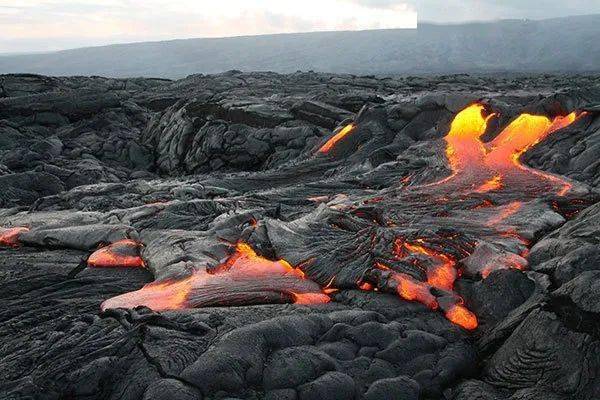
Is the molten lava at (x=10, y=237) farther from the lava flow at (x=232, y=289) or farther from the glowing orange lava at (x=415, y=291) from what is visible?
the glowing orange lava at (x=415, y=291)

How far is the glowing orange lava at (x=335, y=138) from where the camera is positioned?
1421cm

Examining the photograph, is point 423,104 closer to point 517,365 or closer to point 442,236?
point 442,236

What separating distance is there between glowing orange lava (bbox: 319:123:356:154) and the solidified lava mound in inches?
1.9

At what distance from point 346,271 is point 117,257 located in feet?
10.9

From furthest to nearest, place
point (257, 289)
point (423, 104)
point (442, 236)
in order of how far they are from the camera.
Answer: point (423, 104) → point (442, 236) → point (257, 289)

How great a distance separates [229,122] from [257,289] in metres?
12.5

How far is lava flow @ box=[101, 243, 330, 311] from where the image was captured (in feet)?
19.0

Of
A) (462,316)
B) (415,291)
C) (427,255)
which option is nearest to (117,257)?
(415,291)

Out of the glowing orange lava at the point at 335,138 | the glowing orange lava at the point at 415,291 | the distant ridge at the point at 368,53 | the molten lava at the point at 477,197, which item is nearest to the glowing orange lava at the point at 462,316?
the molten lava at the point at 477,197

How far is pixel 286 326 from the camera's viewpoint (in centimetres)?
486

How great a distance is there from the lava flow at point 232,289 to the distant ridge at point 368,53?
67362mm

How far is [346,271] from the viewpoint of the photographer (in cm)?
638

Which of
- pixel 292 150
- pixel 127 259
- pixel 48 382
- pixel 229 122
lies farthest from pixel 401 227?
pixel 229 122

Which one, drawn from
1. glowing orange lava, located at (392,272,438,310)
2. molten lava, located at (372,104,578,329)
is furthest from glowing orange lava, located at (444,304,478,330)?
glowing orange lava, located at (392,272,438,310)
